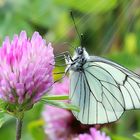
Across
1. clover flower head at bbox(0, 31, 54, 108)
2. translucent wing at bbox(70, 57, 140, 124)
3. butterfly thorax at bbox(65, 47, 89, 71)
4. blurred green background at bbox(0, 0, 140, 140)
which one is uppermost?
blurred green background at bbox(0, 0, 140, 140)

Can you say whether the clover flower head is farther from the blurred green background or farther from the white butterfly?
the blurred green background

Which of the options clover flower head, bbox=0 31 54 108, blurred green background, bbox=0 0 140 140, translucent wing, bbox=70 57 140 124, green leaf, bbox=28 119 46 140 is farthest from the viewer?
blurred green background, bbox=0 0 140 140

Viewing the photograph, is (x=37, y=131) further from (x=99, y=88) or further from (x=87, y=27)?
(x=87, y=27)

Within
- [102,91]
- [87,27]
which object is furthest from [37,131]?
[87,27]

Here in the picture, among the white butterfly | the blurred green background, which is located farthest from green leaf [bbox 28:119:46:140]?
the white butterfly

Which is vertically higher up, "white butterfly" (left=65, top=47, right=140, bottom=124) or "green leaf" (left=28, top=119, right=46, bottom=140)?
"green leaf" (left=28, top=119, right=46, bottom=140)

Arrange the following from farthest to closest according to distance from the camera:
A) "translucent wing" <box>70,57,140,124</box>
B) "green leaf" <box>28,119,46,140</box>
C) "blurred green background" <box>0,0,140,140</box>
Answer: "blurred green background" <box>0,0,140,140</box>
"green leaf" <box>28,119,46,140</box>
"translucent wing" <box>70,57,140,124</box>

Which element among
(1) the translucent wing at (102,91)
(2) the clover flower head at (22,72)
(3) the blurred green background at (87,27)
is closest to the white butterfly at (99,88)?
(1) the translucent wing at (102,91)
